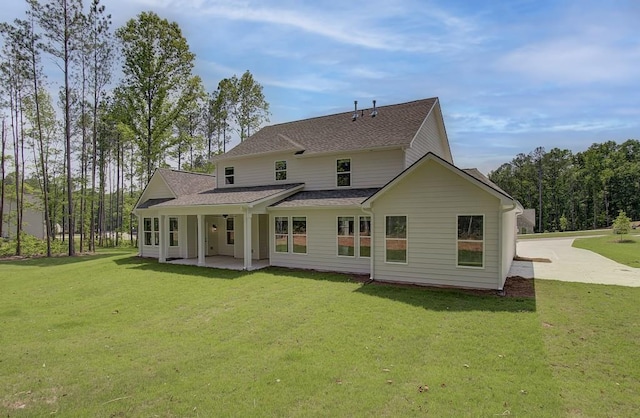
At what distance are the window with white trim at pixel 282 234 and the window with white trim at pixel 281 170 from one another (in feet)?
10.2

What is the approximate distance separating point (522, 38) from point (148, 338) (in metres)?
13.1

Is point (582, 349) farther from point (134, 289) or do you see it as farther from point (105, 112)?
point (105, 112)

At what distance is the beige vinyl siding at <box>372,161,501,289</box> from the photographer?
10.0 metres

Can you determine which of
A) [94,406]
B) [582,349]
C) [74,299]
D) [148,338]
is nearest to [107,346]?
[148,338]

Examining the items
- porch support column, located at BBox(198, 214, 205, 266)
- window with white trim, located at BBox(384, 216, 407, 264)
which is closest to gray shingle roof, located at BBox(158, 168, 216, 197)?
porch support column, located at BBox(198, 214, 205, 266)

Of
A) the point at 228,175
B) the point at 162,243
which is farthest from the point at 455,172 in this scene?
the point at 162,243

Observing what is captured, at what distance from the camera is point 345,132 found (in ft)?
55.4

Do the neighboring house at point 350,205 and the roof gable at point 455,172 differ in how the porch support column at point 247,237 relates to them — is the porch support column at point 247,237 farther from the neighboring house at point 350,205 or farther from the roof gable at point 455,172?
the roof gable at point 455,172

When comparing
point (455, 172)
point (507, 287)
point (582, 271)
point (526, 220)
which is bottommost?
point (582, 271)

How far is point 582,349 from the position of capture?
19.9ft

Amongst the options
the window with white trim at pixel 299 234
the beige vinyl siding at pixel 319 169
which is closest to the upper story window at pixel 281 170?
the beige vinyl siding at pixel 319 169

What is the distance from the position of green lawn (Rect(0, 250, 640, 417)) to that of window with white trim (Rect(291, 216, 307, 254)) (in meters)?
3.82

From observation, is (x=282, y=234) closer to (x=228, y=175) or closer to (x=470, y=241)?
(x=228, y=175)

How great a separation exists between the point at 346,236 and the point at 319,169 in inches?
168
